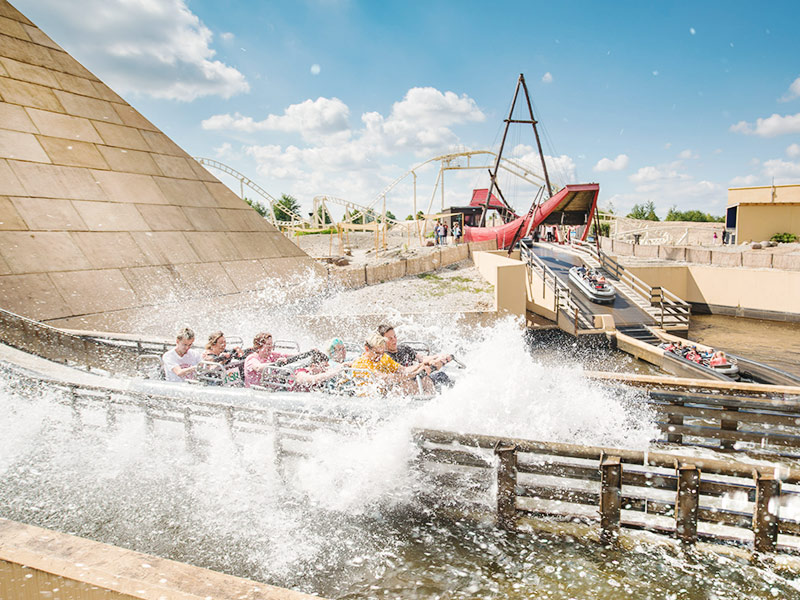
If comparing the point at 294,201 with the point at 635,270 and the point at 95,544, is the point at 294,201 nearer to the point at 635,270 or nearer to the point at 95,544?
the point at 635,270

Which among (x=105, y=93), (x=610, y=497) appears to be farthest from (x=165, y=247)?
(x=610, y=497)

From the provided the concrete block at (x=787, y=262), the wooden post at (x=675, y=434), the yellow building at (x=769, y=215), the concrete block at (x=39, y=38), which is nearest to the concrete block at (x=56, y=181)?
the concrete block at (x=39, y=38)

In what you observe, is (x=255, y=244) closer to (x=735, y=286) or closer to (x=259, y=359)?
(x=259, y=359)

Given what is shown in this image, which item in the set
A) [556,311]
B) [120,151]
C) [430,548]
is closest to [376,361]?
[430,548]

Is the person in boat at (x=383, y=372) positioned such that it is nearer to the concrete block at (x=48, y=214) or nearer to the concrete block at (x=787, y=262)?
the concrete block at (x=48, y=214)

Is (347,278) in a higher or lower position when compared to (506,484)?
higher

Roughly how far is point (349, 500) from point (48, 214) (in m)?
11.3

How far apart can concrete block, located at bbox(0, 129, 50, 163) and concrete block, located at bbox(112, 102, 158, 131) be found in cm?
335

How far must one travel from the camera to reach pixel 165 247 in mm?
13492

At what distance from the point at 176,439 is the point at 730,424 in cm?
723

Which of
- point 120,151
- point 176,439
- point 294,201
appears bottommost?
point 176,439

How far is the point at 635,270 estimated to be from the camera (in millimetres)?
27266

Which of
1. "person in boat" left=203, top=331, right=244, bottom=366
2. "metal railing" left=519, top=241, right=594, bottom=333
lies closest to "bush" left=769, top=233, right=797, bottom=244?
"metal railing" left=519, top=241, right=594, bottom=333

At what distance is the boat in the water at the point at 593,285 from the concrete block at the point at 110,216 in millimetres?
17207
